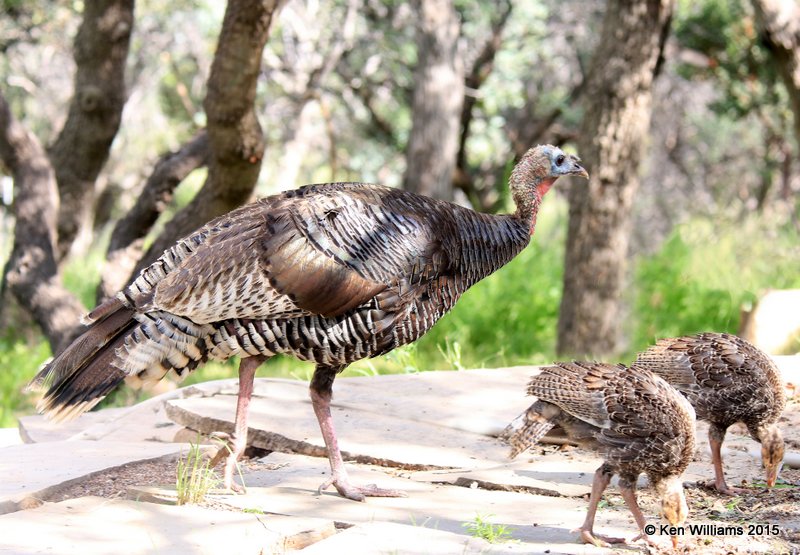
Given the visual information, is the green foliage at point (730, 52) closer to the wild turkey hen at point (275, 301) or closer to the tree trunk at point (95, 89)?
the tree trunk at point (95, 89)

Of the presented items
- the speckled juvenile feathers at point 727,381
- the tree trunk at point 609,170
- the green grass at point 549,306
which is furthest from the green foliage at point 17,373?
the speckled juvenile feathers at point 727,381

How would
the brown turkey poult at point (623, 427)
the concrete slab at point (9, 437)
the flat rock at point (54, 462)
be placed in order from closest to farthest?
the brown turkey poult at point (623, 427) → the flat rock at point (54, 462) → the concrete slab at point (9, 437)

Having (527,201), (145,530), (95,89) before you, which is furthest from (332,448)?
(95,89)

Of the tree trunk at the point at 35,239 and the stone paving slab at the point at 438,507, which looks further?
the tree trunk at the point at 35,239

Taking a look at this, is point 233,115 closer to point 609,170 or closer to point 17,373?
point 609,170

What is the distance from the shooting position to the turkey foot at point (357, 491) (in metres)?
4.80

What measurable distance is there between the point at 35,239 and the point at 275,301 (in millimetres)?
6027

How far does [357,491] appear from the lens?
4.82m

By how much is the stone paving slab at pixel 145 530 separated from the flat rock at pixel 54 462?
230mm

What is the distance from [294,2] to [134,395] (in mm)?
9686

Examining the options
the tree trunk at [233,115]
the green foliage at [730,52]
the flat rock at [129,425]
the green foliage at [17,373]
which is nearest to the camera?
the flat rock at [129,425]

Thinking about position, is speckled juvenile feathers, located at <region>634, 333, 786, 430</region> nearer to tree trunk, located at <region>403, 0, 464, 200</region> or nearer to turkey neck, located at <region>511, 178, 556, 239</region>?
turkey neck, located at <region>511, 178, 556, 239</region>

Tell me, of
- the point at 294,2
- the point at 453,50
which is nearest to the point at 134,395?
the point at 453,50

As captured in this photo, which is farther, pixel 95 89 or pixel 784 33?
pixel 95 89
